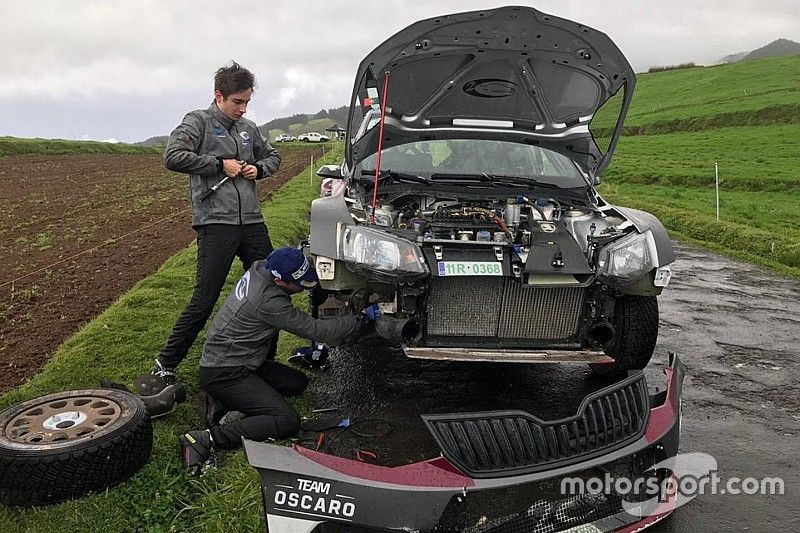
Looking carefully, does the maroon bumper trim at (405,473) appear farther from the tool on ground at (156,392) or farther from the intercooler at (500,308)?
the tool on ground at (156,392)

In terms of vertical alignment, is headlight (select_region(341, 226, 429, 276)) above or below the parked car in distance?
below

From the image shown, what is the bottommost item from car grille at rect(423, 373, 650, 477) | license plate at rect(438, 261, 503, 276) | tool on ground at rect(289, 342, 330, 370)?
tool on ground at rect(289, 342, 330, 370)

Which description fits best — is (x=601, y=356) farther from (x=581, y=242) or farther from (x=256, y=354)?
(x=256, y=354)

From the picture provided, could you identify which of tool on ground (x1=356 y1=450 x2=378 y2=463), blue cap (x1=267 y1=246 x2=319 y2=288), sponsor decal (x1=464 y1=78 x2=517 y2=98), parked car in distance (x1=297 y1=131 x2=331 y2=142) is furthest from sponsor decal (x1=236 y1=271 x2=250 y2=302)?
parked car in distance (x1=297 y1=131 x2=331 y2=142)

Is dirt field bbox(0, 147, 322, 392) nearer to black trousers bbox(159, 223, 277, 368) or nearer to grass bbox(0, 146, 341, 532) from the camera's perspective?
grass bbox(0, 146, 341, 532)

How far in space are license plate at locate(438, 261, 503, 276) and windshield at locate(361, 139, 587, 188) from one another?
1.49 metres

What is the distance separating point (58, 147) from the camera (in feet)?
113

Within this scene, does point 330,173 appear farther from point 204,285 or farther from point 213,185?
point 204,285

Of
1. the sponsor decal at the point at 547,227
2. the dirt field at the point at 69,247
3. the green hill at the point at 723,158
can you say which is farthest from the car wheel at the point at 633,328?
the dirt field at the point at 69,247

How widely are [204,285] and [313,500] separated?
2124 millimetres

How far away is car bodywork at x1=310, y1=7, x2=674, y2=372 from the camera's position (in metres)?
3.80

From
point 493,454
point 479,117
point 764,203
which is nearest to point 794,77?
point 764,203

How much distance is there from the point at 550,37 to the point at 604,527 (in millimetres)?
3178

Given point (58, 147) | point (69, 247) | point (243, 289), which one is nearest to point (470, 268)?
point (243, 289)
